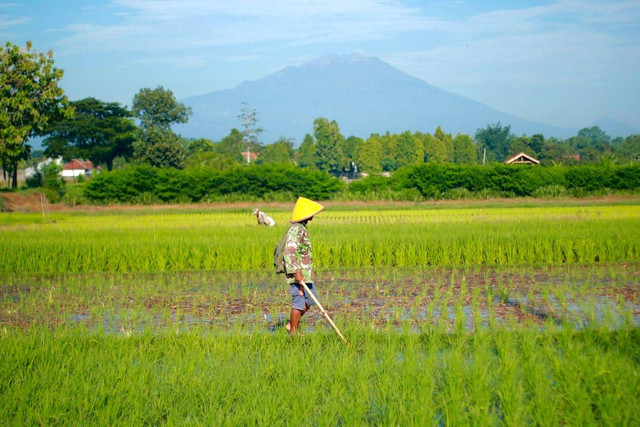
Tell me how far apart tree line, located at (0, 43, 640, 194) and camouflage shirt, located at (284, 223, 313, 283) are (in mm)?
25774

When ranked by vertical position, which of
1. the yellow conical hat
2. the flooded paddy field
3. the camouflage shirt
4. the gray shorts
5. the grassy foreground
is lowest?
the flooded paddy field

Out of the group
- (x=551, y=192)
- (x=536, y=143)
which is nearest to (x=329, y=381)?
(x=551, y=192)

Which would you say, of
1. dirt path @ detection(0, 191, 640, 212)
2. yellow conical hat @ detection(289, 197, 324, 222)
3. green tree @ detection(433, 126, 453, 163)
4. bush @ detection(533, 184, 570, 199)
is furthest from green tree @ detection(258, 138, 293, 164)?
yellow conical hat @ detection(289, 197, 324, 222)

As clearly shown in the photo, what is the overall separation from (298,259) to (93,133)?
56410 mm

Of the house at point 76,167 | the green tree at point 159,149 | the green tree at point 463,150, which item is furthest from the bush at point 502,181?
the house at point 76,167

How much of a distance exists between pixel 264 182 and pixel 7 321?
986 inches

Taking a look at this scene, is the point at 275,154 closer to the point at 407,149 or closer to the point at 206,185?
the point at 407,149

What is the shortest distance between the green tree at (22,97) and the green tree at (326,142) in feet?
142

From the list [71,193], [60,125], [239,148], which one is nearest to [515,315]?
[71,193]

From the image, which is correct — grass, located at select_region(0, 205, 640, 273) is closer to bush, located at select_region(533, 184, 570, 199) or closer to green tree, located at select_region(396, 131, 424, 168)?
bush, located at select_region(533, 184, 570, 199)

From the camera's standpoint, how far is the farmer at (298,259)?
6.30 metres

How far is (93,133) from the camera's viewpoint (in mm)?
58875

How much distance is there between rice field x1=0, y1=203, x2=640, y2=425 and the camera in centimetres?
422

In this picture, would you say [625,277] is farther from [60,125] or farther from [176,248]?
[60,125]
